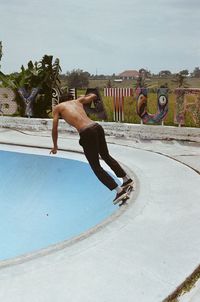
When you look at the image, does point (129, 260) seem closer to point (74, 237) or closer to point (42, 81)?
point (74, 237)

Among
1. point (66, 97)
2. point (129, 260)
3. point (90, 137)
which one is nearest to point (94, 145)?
point (90, 137)

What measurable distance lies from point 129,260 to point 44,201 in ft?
15.8

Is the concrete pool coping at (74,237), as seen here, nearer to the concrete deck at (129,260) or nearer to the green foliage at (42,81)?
the concrete deck at (129,260)

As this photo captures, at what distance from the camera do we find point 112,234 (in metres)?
5.53

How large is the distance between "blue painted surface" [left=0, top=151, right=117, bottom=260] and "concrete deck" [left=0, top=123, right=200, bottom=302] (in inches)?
48.3

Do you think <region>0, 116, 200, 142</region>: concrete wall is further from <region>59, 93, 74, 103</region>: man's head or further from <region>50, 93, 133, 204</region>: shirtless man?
<region>50, 93, 133, 204</region>: shirtless man

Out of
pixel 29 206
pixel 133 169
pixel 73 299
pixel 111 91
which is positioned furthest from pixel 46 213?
pixel 111 91

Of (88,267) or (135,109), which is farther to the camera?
(135,109)

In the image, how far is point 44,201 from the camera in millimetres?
9227

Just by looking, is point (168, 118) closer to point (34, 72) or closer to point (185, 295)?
point (34, 72)

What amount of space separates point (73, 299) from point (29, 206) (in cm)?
547

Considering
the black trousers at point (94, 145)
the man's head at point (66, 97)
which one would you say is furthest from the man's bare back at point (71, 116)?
the man's head at point (66, 97)

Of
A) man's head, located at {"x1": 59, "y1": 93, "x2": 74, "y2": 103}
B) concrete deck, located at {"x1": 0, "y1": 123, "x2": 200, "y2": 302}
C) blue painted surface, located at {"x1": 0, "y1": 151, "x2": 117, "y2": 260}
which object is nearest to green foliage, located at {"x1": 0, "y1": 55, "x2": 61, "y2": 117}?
man's head, located at {"x1": 59, "y1": 93, "x2": 74, "y2": 103}

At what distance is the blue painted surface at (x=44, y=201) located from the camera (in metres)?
7.11
